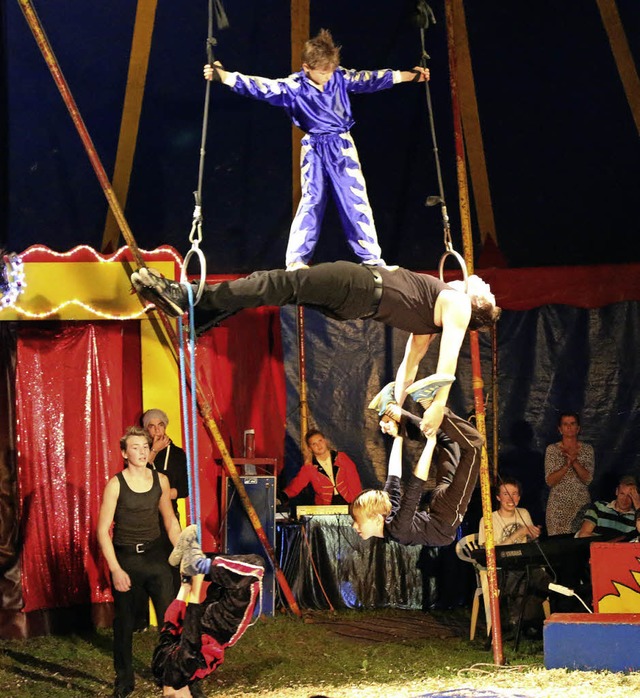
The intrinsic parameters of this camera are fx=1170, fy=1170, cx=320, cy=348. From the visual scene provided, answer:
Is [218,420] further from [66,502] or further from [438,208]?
[438,208]

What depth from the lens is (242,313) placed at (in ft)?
30.3

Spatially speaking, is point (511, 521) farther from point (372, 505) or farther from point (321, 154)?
point (321, 154)

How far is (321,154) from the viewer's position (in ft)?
18.4

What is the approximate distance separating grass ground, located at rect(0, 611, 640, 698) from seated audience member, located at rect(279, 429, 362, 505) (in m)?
1.16

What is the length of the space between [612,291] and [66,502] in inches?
178

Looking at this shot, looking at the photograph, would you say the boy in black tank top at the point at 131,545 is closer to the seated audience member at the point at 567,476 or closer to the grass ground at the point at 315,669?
the grass ground at the point at 315,669

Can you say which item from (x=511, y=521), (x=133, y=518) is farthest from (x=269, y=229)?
(x=133, y=518)

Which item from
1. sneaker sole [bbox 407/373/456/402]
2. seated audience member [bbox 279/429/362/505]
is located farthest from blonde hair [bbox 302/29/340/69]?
seated audience member [bbox 279/429/362/505]

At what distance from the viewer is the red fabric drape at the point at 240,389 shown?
8547 mm

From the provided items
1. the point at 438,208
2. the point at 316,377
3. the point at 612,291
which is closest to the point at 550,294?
the point at 612,291

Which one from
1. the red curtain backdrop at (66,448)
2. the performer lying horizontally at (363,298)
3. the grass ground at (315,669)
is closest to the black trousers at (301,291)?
the performer lying horizontally at (363,298)

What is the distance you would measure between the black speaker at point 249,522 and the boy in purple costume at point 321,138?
320 centimetres

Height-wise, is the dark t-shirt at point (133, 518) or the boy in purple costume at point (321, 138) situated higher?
the boy in purple costume at point (321, 138)

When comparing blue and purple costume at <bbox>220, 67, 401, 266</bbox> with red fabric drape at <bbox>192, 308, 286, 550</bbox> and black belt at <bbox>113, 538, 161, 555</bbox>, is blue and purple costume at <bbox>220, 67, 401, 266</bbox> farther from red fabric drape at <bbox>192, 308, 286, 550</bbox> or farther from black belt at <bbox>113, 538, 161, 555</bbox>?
red fabric drape at <bbox>192, 308, 286, 550</bbox>
